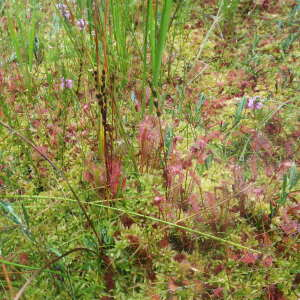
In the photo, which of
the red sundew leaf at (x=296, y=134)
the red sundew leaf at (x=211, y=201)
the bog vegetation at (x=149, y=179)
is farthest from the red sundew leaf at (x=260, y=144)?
the red sundew leaf at (x=211, y=201)

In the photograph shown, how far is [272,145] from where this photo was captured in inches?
79.7

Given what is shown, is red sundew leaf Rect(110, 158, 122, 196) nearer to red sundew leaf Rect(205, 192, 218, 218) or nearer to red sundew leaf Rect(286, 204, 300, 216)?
red sundew leaf Rect(205, 192, 218, 218)

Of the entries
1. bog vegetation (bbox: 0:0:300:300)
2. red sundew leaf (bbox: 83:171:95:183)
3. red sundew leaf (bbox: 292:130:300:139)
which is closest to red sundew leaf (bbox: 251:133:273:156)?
bog vegetation (bbox: 0:0:300:300)

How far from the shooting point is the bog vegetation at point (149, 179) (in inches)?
54.5

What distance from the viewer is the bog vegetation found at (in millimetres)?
1384

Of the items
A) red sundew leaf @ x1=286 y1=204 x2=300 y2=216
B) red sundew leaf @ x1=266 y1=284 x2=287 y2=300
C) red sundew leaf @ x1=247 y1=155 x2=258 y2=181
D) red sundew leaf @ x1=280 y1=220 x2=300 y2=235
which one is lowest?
red sundew leaf @ x1=266 y1=284 x2=287 y2=300

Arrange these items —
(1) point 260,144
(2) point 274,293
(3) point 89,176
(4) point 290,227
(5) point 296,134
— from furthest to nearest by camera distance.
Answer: (5) point 296,134
(1) point 260,144
(3) point 89,176
(4) point 290,227
(2) point 274,293

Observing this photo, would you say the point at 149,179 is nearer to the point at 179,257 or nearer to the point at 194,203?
the point at 194,203

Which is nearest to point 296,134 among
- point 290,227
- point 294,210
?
point 294,210

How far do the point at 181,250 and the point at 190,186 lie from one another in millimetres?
357

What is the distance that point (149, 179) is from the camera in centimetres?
180

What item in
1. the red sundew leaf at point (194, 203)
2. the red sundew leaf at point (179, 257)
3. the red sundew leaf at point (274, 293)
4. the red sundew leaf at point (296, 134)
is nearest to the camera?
the red sundew leaf at point (274, 293)

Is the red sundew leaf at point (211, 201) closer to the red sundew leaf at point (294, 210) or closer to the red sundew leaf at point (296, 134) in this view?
the red sundew leaf at point (294, 210)

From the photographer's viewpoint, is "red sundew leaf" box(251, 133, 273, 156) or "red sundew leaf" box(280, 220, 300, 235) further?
"red sundew leaf" box(251, 133, 273, 156)
